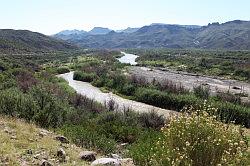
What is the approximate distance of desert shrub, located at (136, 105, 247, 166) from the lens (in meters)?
7.64

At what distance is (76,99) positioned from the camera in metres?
35.0

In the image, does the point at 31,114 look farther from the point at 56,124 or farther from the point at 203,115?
the point at 203,115

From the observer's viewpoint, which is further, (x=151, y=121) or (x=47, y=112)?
(x=151, y=121)

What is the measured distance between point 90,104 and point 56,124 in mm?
16688

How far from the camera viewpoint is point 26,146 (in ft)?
36.9

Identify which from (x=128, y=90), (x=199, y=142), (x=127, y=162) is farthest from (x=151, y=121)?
(x=128, y=90)

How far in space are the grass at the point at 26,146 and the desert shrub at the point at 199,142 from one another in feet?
9.32

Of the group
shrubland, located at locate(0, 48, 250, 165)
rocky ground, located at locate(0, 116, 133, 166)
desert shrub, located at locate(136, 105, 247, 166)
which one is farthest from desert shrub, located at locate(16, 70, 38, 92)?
desert shrub, located at locate(136, 105, 247, 166)

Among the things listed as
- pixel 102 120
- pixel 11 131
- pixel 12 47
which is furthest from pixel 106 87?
pixel 12 47

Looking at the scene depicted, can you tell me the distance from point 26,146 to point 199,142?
506 centimetres

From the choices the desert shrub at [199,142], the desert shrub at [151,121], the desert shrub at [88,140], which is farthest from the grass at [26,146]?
the desert shrub at [151,121]

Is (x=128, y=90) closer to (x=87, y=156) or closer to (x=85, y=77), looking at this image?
(x=85, y=77)

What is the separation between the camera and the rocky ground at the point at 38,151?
32.1 feet

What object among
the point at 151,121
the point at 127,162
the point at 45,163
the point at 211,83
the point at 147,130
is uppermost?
the point at 45,163
